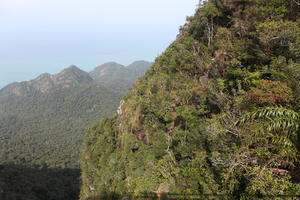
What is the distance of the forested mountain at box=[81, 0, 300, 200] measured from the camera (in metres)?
5.71

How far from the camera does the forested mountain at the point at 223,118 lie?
5.71 m

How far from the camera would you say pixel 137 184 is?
426 inches

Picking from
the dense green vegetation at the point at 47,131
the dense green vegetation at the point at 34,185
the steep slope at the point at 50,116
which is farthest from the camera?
the steep slope at the point at 50,116

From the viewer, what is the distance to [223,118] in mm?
8375

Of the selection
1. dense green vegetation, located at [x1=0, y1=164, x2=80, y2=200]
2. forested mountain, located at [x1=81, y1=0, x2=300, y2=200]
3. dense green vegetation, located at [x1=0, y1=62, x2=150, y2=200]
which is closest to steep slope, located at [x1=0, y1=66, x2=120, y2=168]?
dense green vegetation, located at [x1=0, y1=62, x2=150, y2=200]

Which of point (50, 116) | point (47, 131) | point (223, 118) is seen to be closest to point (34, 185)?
point (223, 118)

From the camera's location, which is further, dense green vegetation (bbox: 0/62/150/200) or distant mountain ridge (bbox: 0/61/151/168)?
distant mountain ridge (bbox: 0/61/151/168)

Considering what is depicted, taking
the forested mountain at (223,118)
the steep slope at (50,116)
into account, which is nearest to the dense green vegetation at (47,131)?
the steep slope at (50,116)

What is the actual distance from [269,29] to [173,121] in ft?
25.3

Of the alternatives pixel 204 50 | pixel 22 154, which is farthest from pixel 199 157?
pixel 22 154

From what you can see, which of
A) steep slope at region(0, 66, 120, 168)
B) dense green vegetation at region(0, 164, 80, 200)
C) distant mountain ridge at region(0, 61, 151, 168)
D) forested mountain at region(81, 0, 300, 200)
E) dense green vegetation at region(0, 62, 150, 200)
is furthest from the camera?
steep slope at region(0, 66, 120, 168)

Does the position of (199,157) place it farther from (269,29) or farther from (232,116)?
(269,29)

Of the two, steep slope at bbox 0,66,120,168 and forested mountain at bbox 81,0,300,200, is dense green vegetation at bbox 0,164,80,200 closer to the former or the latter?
steep slope at bbox 0,66,120,168

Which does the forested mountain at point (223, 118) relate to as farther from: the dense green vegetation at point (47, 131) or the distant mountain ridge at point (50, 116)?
the distant mountain ridge at point (50, 116)
